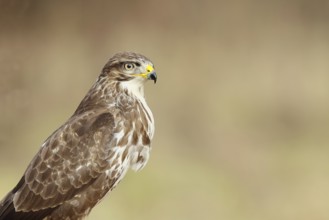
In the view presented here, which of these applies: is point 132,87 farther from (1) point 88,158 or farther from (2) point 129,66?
(1) point 88,158

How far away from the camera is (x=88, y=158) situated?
229 inches

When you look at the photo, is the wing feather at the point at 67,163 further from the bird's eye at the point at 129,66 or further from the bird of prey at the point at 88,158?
the bird's eye at the point at 129,66

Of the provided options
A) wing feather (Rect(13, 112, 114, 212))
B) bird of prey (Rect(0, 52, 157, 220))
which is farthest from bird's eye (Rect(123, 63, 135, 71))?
wing feather (Rect(13, 112, 114, 212))

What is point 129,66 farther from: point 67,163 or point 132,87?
point 67,163

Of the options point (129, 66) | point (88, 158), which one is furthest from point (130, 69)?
point (88, 158)

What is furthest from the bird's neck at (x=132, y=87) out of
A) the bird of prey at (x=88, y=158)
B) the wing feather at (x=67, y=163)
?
the wing feather at (x=67, y=163)

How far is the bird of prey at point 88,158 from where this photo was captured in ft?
19.0

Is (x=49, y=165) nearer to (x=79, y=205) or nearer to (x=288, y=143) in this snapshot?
(x=79, y=205)

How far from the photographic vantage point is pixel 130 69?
5.80m

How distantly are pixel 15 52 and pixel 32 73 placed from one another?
0.51 meters

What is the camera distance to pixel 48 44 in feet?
45.8

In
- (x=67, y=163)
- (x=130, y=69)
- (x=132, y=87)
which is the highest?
(x=130, y=69)

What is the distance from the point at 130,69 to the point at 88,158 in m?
0.51

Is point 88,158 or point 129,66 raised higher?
point 129,66
